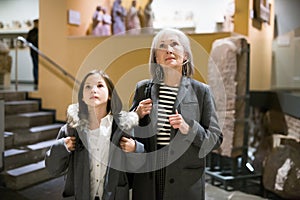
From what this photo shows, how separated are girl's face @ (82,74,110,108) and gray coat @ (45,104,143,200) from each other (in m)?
0.06

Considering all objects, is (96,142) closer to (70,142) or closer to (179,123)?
(70,142)

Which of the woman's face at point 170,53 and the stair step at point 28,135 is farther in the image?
the stair step at point 28,135

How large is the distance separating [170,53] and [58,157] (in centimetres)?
43

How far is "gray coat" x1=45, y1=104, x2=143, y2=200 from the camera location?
105cm

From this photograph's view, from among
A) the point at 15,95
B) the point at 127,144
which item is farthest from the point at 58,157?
the point at 15,95

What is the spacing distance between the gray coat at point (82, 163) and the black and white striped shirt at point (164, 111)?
7 centimetres

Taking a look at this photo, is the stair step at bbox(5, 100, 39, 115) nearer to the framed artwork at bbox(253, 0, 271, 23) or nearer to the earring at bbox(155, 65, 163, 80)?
the earring at bbox(155, 65, 163, 80)

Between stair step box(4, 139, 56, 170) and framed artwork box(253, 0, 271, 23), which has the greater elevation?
framed artwork box(253, 0, 271, 23)

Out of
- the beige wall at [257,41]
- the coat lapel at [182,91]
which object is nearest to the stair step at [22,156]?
the coat lapel at [182,91]

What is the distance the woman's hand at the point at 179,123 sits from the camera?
→ 1030 mm

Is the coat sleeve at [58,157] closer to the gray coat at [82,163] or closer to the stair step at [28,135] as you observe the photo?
the gray coat at [82,163]

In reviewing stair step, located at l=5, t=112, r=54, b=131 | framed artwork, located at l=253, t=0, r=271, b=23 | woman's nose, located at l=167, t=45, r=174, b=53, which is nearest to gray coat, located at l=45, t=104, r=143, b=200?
A: woman's nose, located at l=167, t=45, r=174, b=53

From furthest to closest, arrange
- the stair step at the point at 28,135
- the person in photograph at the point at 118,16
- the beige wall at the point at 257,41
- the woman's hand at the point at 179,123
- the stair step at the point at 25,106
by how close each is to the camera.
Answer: the person in photograph at the point at 118,16
the beige wall at the point at 257,41
the stair step at the point at 25,106
the stair step at the point at 28,135
the woman's hand at the point at 179,123

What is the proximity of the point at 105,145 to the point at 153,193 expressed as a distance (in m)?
0.20
